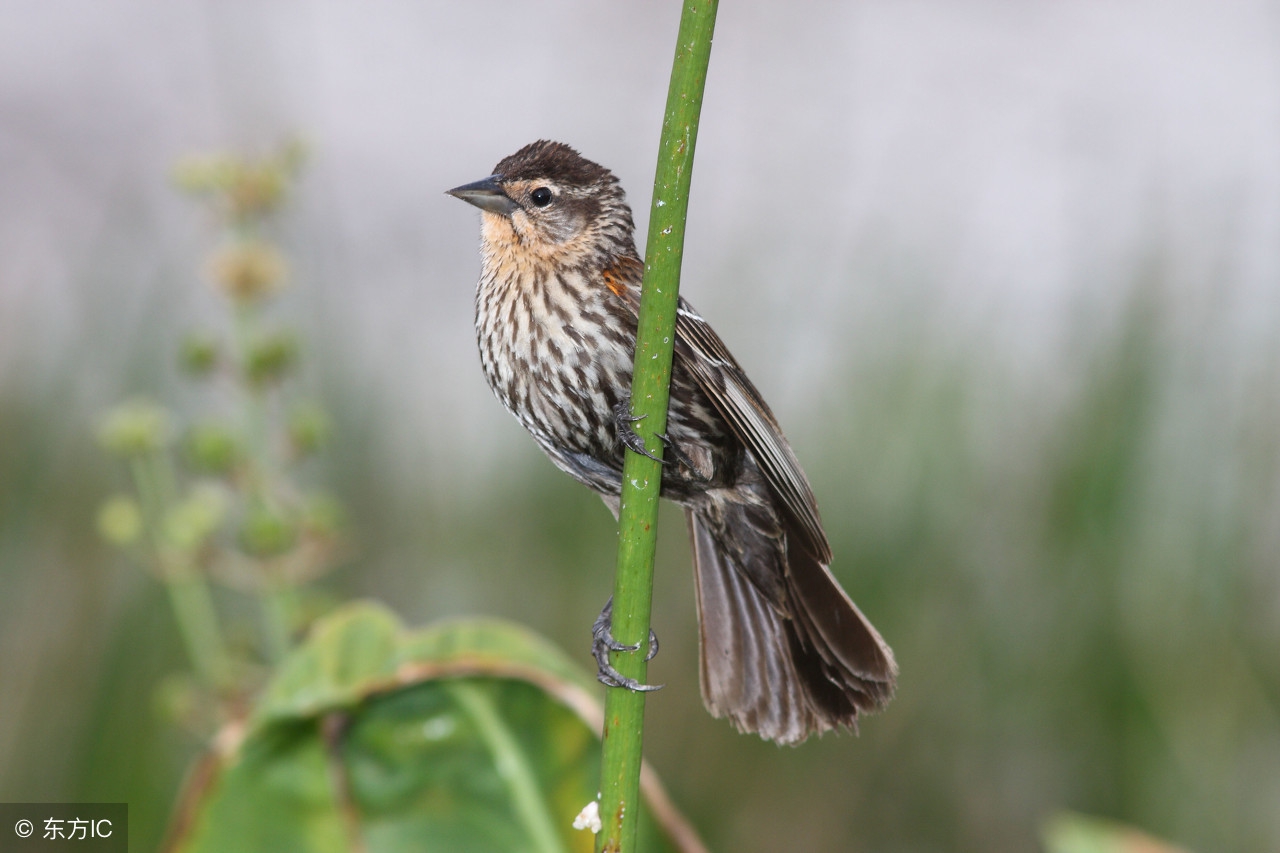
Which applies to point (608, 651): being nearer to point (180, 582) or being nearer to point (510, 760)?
point (510, 760)

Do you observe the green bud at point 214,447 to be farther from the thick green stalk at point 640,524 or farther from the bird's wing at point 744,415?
the thick green stalk at point 640,524

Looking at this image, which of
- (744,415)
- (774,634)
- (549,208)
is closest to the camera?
(744,415)

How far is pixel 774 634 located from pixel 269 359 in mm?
1098

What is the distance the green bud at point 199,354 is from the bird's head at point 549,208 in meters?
0.53

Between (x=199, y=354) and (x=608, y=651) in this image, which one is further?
(x=199, y=354)

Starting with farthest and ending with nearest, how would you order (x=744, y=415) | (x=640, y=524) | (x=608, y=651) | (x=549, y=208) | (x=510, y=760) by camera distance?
(x=549, y=208)
(x=744, y=415)
(x=510, y=760)
(x=608, y=651)
(x=640, y=524)

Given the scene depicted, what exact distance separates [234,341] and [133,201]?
2802 mm

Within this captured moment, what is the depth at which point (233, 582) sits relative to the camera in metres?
2.28

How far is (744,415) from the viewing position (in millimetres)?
2150

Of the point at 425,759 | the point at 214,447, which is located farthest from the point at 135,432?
the point at 425,759

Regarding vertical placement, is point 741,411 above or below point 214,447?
above

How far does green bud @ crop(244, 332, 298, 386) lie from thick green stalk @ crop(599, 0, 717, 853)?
1.06 metres

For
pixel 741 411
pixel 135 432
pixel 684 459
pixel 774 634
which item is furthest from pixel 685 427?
pixel 135 432

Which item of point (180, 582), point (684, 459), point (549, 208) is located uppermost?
point (549, 208)
